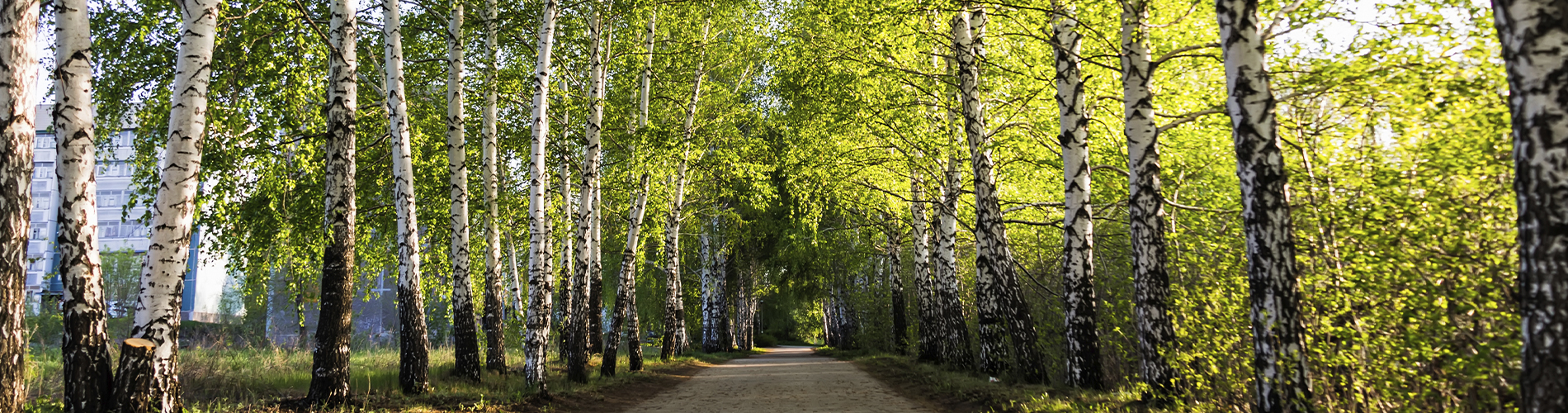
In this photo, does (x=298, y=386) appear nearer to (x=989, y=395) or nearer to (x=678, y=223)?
(x=989, y=395)

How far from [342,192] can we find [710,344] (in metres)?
23.0

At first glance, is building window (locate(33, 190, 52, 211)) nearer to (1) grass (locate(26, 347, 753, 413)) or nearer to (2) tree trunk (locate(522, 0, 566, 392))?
(1) grass (locate(26, 347, 753, 413))

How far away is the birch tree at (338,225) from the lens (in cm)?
920

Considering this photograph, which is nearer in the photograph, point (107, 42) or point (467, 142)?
point (107, 42)

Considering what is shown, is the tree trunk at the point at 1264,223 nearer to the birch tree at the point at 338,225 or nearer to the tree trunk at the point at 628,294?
the birch tree at the point at 338,225

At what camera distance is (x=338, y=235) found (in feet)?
30.4

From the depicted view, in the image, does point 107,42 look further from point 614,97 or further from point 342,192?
point 614,97

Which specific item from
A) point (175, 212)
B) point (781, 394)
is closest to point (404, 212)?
point (175, 212)

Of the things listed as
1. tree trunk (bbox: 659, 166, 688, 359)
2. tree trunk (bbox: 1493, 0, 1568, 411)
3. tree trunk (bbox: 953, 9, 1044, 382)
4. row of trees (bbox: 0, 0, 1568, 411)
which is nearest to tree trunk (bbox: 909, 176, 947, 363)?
row of trees (bbox: 0, 0, 1568, 411)

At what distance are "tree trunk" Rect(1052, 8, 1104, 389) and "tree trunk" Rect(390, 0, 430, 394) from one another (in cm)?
853

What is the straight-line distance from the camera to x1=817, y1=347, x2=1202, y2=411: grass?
29.0 ft

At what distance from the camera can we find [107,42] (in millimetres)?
12031

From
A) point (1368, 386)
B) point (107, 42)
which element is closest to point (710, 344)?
point (107, 42)

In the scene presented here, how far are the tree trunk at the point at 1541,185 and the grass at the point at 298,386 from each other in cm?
984
